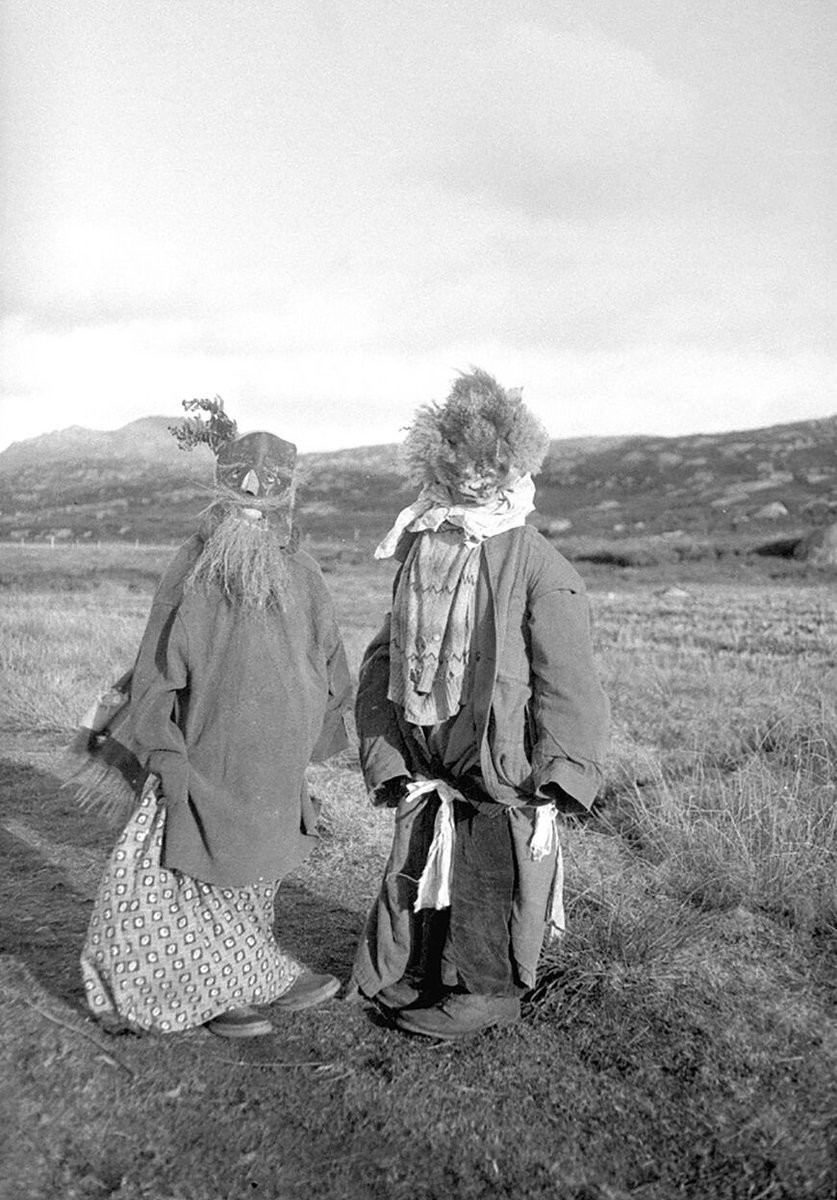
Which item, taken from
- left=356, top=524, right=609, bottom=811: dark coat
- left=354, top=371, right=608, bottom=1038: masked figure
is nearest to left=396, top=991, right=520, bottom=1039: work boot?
left=354, top=371, right=608, bottom=1038: masked figure

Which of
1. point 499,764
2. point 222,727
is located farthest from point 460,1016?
point 222,727

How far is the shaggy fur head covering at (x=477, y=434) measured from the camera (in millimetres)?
3178

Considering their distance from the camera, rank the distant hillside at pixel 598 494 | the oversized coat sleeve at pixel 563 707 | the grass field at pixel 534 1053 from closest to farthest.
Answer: the grass field at pixel 534 1053
the oversized coat sleeve at pixel 563 707
the distant hillside at pixel 598 494

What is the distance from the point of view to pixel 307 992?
11.5ft

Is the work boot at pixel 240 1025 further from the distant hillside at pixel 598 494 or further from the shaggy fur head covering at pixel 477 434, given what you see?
the distant hillside at pixel 598 494

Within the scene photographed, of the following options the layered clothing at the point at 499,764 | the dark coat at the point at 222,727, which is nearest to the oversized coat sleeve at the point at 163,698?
the dark coat at the point at 222,727

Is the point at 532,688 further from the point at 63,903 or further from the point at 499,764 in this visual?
the point at 63,903

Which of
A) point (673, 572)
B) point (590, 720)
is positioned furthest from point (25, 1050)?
point (673, 572)

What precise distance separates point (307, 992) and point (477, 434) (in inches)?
73.0

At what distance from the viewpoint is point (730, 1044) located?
3.19 meters

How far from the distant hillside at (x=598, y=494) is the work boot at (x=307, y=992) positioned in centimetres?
2464

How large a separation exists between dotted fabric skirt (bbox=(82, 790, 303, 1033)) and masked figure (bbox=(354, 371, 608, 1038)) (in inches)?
18.2

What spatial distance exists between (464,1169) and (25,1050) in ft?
4.51

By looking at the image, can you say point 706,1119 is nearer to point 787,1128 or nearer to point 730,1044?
point 787,1128
